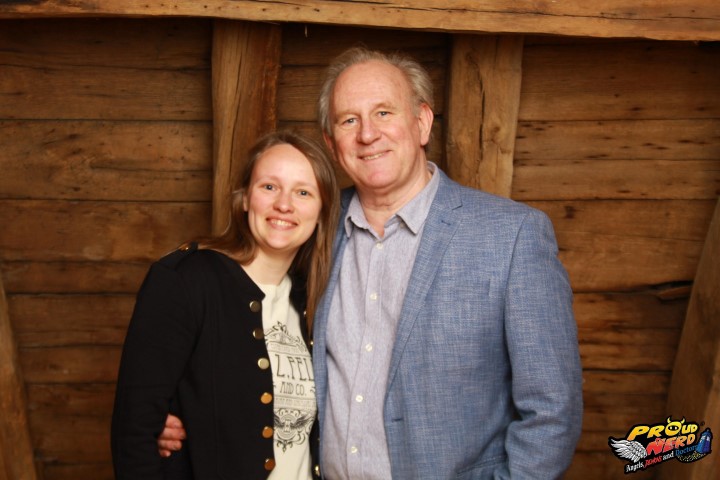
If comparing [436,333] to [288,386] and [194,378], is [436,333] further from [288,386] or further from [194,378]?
[194,378]

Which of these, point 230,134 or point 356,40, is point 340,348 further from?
point 356,40

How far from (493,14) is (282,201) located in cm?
79

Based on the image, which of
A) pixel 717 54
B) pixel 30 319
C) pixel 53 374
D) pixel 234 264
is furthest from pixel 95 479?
pixel 717 54

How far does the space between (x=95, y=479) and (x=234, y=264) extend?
4.93 feet

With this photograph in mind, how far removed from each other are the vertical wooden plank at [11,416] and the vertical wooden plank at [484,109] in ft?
5.33

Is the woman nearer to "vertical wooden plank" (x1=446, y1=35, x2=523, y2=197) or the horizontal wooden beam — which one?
the horizontal wooden beam

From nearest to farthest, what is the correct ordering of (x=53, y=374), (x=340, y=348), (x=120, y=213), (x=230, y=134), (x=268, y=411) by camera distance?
(x=268, y=411) → (x=340, y=348) → (x=230, y=134) → (x=120, y=213) → (x=53, y=374)

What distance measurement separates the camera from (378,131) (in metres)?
1.90

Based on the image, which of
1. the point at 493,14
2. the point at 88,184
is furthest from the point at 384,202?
the point at 88,184

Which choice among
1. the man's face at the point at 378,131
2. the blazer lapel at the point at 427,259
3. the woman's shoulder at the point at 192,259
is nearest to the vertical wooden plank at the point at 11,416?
the woman's shoulder at the point at 192,259

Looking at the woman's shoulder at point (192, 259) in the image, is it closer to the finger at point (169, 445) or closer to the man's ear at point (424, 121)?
the finger at point (169, 445)

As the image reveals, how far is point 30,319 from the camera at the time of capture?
8.54 feet

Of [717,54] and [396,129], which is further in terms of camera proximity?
[717,54]

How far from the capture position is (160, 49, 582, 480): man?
172 centimetres
